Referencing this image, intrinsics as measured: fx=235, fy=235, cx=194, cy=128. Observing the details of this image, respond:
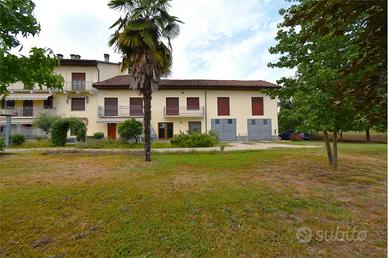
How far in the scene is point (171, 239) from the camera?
4.07 meters

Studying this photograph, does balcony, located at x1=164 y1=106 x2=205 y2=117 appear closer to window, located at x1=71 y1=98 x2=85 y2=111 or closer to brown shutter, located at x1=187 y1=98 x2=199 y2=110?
brown shutter, located at x1=187 y1=98 x2=199 y2=110

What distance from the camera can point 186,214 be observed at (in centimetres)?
498

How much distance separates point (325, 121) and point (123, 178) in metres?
7.01

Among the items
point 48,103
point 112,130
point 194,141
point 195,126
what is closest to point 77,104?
point 48,103

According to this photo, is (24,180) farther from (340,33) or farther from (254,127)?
(254,127)

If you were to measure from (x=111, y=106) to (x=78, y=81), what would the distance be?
17.5ft

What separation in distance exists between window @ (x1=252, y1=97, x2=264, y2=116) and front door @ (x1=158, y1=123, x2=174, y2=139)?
1068cm

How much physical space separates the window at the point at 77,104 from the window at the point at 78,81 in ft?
4.85

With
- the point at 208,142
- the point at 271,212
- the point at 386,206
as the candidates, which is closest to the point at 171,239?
the point at 271,212

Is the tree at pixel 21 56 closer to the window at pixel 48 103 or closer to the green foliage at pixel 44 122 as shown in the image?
the green foliage at pixel 44 122

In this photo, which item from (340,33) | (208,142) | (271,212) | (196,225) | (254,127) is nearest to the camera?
(340,33)

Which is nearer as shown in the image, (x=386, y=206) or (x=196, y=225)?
(x=196, y=225)

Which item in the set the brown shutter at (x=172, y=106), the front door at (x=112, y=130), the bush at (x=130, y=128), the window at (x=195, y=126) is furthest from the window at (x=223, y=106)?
the front door at (x=112, y=130)

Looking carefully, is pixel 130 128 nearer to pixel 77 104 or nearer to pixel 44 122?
pixel 44 122
